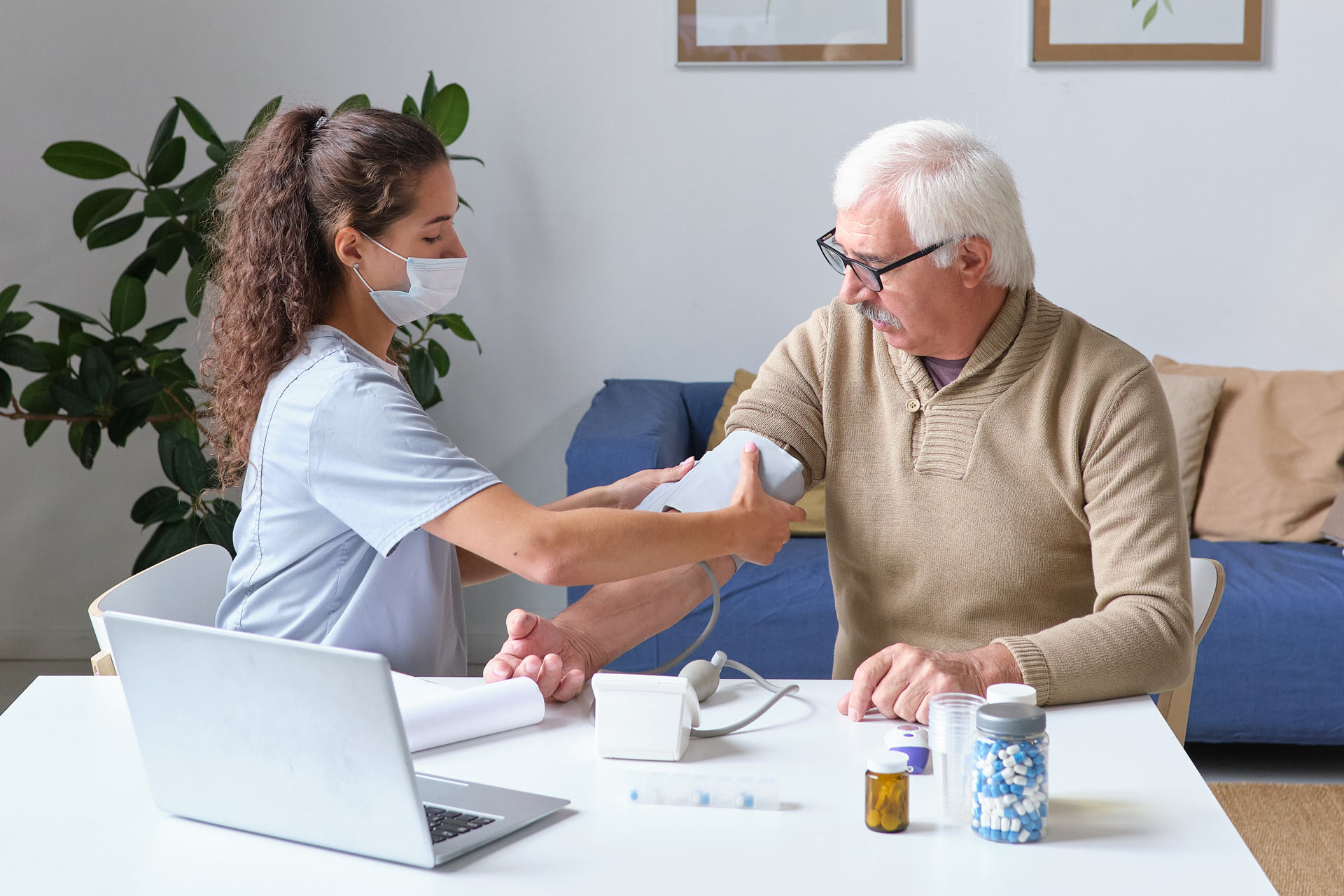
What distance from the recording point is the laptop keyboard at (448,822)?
1.01 meters

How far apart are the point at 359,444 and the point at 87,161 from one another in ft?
7.12

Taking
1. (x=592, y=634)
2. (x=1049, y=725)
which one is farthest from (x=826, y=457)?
(x=1049, y=725)

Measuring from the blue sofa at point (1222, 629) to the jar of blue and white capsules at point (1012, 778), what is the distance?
1686 mm

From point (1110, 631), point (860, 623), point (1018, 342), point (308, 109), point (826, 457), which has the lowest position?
point (860, 623)

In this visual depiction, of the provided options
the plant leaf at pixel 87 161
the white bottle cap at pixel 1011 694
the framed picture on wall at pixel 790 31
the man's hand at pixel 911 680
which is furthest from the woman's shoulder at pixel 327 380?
the framed picture on wall at pixel 790 31

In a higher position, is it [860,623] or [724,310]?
[724,310]

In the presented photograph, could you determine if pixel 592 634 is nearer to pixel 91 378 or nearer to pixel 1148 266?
pixel 91 378

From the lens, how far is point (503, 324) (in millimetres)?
3635

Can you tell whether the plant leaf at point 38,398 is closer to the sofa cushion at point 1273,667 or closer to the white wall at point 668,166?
the white wall at point 668,166

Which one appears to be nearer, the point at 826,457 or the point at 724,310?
the point at 826,457

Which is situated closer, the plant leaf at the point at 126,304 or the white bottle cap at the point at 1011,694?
the white bottle cap at the point at 1011,694

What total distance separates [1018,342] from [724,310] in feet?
6.69

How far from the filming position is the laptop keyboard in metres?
1.01

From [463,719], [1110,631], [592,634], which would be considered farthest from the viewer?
[592,634]
